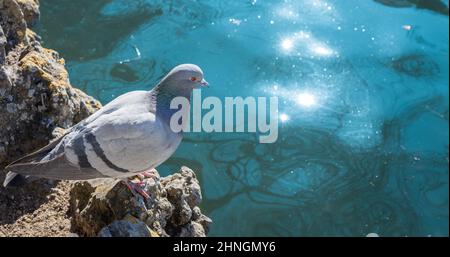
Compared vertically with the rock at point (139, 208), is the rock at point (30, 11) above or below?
above

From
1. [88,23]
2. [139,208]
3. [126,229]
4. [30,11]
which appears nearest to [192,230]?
[139,208]

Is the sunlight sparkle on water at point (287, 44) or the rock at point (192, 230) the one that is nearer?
the rock at point (192, 230)

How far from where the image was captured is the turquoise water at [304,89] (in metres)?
6.64

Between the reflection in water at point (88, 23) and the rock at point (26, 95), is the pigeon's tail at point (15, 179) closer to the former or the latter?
the rock at point (26, 95)

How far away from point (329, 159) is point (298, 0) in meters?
2.52

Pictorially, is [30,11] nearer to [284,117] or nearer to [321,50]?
[284,117]

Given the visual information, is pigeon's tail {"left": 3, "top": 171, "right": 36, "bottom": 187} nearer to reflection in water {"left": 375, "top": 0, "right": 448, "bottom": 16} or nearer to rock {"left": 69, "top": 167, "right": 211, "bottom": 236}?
rock {"left": 69, "top": 167, "right": 211, "bottom": 236}

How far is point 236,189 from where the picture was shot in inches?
261

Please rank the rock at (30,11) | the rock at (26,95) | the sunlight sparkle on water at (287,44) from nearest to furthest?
the rock at (26,95), the rock at (30,11), the sunlight sparkle on water at (287,44)

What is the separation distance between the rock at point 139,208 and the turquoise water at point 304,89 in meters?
1.61

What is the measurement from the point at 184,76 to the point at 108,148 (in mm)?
863

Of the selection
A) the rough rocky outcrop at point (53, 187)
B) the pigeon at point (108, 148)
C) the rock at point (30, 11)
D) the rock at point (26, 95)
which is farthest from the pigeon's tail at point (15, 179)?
the rock at point (30, 11)

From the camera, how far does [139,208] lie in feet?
14.1
